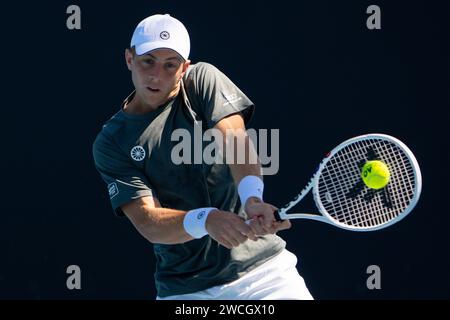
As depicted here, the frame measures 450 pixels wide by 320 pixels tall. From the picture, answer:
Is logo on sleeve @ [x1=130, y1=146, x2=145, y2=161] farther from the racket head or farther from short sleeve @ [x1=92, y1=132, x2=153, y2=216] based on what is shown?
the racket head

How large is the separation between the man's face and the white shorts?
2.34 feet

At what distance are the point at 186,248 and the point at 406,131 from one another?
5.54 feet

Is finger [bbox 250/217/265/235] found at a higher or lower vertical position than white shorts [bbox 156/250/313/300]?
higher

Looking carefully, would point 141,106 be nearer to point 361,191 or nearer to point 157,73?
point 157,73

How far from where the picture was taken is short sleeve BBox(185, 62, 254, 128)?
4.18 m

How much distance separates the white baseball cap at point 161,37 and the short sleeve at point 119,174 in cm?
36

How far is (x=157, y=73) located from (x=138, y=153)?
0.30 m

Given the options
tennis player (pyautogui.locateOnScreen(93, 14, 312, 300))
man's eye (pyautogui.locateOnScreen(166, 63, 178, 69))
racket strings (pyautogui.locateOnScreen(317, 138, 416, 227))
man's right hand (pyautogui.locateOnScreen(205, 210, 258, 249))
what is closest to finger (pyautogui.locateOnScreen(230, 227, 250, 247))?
man's right hand (pyautogui.locateOnScreen(205, 210, 258, 249))

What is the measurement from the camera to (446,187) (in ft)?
18.6

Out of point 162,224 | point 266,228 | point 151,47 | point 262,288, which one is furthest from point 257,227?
point 151,47

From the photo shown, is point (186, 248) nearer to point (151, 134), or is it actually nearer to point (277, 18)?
point (151, 134)

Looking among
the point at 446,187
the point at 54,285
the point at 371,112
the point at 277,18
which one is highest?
the point at 277,18

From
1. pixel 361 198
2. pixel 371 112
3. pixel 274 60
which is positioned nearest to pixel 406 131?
pixel 371 112
